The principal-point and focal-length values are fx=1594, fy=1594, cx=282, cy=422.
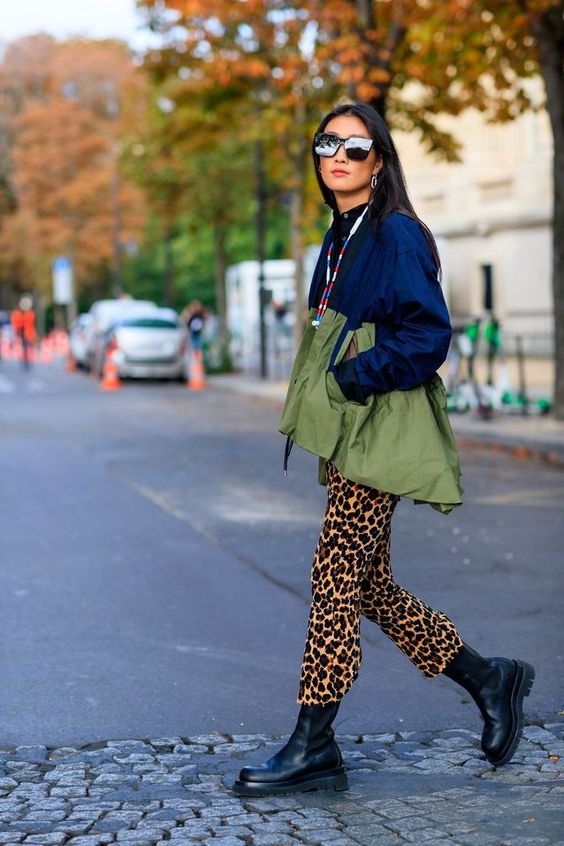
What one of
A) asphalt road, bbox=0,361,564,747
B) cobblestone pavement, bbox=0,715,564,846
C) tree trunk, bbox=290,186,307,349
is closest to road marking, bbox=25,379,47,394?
tree trunk, bbox=290,186,307,349

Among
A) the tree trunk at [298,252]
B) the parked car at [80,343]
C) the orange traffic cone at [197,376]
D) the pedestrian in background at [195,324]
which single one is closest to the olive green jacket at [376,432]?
the tree trunk at [298,252]

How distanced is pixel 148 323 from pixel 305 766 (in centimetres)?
2960

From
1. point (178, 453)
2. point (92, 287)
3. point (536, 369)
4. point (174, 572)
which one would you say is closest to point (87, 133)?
point (92, 287)

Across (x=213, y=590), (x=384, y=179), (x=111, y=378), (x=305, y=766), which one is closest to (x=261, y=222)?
(x=111, y=378)

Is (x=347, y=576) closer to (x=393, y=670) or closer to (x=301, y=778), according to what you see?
(x=301, y=778)

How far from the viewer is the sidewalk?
1586 centimetres

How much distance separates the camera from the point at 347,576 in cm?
461

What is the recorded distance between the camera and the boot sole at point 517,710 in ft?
15.7

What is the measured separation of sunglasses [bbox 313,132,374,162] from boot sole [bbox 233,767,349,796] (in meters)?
1.78

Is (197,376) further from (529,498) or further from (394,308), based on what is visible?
(394,308)

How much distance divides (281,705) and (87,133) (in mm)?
71207

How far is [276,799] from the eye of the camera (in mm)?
4570

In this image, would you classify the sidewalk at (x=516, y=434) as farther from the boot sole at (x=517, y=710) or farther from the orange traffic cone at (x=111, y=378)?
the orange traffic cone at (x=111, y=378)

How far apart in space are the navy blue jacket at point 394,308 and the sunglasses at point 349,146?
20 cm
